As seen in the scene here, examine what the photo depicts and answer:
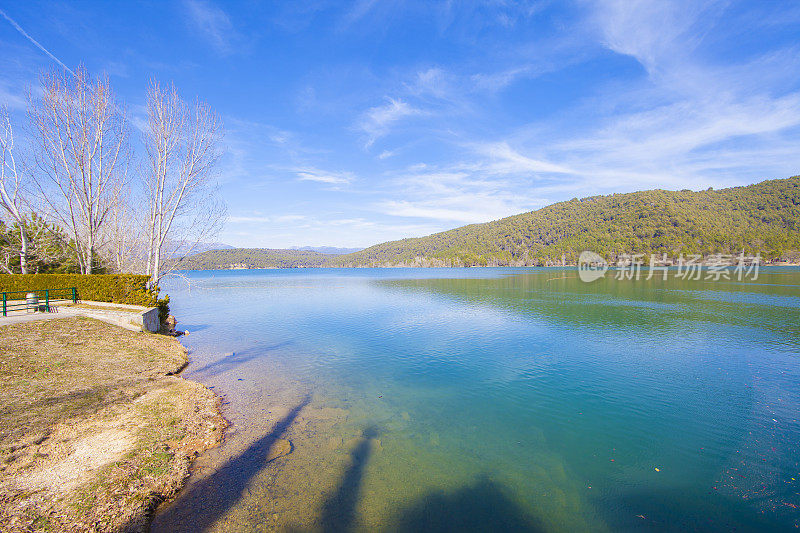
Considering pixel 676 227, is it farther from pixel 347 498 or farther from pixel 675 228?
pixel 347 498

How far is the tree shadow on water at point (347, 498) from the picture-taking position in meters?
6.14

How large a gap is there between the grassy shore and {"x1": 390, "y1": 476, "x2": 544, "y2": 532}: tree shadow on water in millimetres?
4863

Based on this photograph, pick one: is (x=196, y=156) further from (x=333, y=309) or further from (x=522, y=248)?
(x=522, y=248)

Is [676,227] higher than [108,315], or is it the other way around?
[676,227]

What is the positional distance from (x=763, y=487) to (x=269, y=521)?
10544mm

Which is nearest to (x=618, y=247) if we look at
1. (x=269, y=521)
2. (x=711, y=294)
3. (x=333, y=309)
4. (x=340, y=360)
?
(x=711, y=294)

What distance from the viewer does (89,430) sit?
827 centimetres

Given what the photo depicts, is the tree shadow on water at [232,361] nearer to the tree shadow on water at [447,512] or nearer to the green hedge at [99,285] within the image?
the green hedge at [99,285]

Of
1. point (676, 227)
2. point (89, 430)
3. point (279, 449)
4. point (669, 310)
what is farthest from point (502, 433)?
point (676, 227)

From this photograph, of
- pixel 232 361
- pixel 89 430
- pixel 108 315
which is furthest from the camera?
pixel 108 315

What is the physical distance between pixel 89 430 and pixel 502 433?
11.0 meters

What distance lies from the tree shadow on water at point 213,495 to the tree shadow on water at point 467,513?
3.37 meters

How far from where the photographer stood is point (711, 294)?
1694 inches

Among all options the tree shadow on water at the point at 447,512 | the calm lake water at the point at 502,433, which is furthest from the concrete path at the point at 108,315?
the tree shadow on water at the point at 447,512
